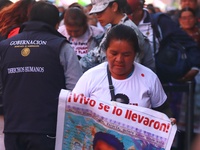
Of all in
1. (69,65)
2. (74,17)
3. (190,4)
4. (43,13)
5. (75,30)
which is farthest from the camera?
(190,4)

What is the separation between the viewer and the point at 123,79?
12.8ft

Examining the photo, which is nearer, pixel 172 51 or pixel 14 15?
pixel 14 15

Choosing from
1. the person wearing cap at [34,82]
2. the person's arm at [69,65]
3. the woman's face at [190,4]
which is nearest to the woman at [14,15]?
the person wearing cap at [34,82]

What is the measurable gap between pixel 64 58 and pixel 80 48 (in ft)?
8.44

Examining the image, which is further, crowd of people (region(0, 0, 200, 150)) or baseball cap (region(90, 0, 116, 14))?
baseball cap (region(90, 0, 116, 14))

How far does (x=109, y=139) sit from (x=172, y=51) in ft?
8.28

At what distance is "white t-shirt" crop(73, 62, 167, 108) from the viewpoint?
3838 mm

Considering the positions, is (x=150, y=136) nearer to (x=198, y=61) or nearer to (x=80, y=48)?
(x=198, y=61)

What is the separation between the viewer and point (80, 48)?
270 inches

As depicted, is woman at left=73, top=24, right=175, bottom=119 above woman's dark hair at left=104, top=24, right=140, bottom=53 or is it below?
below

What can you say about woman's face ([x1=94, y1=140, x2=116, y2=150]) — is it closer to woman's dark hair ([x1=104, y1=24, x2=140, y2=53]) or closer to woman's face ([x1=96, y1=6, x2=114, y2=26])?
woman's dark hair ([x1=104, y1=24, x2=140, y2=53])

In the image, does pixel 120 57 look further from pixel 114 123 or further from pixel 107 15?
pixel 107 15

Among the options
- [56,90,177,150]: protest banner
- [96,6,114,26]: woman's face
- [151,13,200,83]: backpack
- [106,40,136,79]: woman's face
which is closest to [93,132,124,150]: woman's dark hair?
[56,90,177,150]: protest banner

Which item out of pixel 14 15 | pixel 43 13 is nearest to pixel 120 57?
pixel 43 13
